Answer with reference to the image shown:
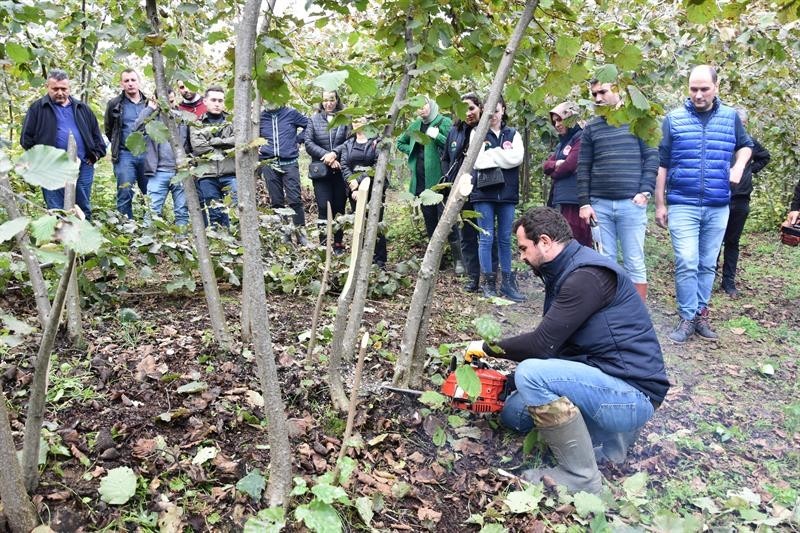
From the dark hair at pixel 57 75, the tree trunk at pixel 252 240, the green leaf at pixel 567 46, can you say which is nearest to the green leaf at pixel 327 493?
the tree trunk at pixel 252 240

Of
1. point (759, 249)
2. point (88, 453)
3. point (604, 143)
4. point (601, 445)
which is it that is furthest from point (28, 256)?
point (759, 249)

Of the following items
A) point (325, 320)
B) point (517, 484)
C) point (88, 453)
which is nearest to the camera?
point (88, 453)

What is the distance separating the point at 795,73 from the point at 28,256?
8713 mm

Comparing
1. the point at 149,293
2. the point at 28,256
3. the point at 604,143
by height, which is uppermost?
the point at 604,143

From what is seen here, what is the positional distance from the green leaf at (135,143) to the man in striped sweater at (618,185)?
11.1 ft

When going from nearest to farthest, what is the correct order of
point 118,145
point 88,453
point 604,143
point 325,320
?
→ point 88,453
point 325,320
point 604,143
point 118,145

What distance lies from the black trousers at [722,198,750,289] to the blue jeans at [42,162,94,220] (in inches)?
236

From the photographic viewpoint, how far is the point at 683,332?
4.42 metres

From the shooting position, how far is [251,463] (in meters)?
2.28

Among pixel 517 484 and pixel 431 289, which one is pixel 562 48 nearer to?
pixel 431 289

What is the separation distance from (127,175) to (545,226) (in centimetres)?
480

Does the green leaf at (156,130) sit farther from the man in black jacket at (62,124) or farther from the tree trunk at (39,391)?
the man in black jacket at (62,124)

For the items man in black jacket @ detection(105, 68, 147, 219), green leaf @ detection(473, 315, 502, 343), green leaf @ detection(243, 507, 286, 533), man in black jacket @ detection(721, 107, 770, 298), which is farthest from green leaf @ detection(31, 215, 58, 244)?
man in black jacket @ detection(721, 107, 770, 298)

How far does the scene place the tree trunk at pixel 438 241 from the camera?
251 cm
